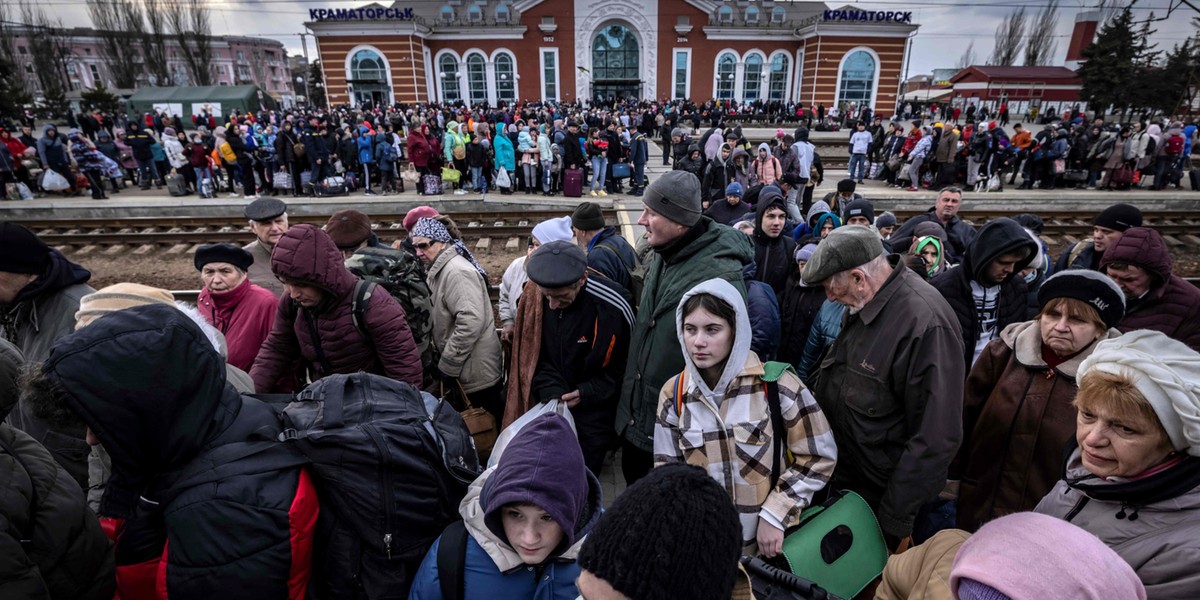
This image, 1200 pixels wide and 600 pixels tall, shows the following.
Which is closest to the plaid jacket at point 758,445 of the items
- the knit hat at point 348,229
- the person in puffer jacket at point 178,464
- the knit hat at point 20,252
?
the person in puffer jacket at point 178,464

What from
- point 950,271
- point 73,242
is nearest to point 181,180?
point 73,242

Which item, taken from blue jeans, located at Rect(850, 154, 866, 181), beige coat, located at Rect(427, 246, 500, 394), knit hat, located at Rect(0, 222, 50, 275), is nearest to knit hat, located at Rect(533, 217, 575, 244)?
beige coat, located at Rect(427, 246, 500, 394)

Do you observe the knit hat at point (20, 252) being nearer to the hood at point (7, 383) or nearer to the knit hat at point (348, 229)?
the hood at point (7, 383)

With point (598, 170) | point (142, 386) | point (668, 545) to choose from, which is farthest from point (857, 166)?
point (142, 386)

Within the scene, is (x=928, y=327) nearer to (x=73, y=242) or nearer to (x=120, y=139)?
(x=73, y=242)

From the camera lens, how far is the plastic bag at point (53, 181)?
39.8ft

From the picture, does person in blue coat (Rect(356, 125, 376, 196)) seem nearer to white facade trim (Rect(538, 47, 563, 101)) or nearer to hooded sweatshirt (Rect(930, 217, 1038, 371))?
hooded sweatshirt (Rect(930, 217, 1038, 371))

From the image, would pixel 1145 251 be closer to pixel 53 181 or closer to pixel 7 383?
pixel 7 383

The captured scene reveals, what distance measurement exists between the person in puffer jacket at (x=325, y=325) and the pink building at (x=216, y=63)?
52688 mm

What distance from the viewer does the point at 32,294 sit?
8.75 feet

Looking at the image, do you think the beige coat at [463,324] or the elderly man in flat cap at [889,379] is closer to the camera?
the elderly man in flat cap at [889,379]

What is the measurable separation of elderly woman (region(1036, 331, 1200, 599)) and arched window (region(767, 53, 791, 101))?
4498 cm

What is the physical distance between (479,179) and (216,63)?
76123mm

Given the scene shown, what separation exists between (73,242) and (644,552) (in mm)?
12591
